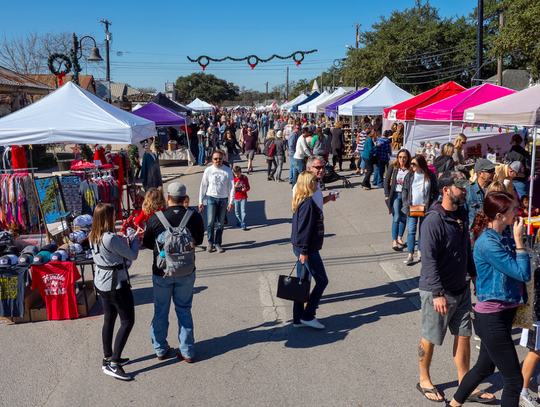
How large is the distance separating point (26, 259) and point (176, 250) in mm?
2459

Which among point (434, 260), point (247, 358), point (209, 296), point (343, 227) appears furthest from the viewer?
point (343, 227)

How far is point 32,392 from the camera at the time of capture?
4145 millimetres

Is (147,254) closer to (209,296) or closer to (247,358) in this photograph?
(209,296)

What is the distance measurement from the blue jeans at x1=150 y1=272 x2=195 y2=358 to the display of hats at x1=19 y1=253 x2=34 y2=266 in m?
2.07

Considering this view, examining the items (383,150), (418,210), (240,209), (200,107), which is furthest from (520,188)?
(200,107)

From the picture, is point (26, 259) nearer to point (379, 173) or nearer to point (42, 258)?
point (42, 258)

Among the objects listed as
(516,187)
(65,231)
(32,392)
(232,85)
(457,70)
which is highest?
(232,85)

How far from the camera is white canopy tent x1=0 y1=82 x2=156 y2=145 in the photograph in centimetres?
720

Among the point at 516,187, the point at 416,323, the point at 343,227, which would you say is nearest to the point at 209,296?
the point at 416,323

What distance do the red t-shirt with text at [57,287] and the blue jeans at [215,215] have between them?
9.76ft

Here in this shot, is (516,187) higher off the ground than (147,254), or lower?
higher

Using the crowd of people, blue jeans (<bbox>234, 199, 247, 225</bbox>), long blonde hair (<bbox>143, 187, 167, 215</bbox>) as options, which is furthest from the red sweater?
long blonde hair (<bbox>143, 187, 167, 215</bbox>)

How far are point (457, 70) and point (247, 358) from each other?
48494 millimetres

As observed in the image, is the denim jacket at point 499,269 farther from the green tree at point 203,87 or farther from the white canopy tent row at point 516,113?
the green tree at point 203,87
